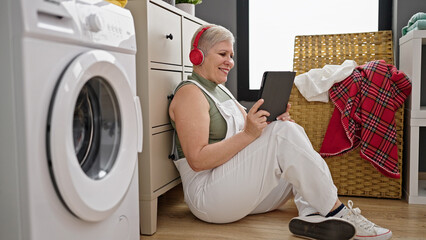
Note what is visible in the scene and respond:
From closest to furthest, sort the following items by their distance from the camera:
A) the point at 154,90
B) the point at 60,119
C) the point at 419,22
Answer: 1. the point at 60,119
2. the point at 154,90
3. the point at 419,22

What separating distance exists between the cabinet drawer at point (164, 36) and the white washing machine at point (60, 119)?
1.29 feet

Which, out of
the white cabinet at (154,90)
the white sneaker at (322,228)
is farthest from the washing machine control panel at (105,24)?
the white sneaker at (322,228)

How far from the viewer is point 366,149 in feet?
6.68

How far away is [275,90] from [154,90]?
1.52ft

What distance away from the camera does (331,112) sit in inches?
85.0

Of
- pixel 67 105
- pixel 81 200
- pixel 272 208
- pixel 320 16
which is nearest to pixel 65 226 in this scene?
pixel 81 200

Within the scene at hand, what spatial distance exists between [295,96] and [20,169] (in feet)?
5.11

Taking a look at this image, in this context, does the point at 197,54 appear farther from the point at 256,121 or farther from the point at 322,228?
the point at 322,228

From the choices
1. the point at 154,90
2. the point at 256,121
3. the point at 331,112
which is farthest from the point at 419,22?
the point at 154,90

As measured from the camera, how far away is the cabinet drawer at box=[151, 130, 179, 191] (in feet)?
5.45

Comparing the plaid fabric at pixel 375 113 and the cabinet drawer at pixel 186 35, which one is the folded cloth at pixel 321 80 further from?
the cabinet drawer at pixel 186 35

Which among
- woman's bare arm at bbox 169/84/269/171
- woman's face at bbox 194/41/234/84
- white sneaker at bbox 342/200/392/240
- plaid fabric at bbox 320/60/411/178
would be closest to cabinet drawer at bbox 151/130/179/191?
woman's bare arm at bbox 169/84/269/171

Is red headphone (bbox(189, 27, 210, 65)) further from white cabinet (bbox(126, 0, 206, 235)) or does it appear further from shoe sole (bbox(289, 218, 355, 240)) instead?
shoe sole (bbox(289, 218, 355, 240))

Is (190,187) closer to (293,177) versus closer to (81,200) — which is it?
(293,177)
